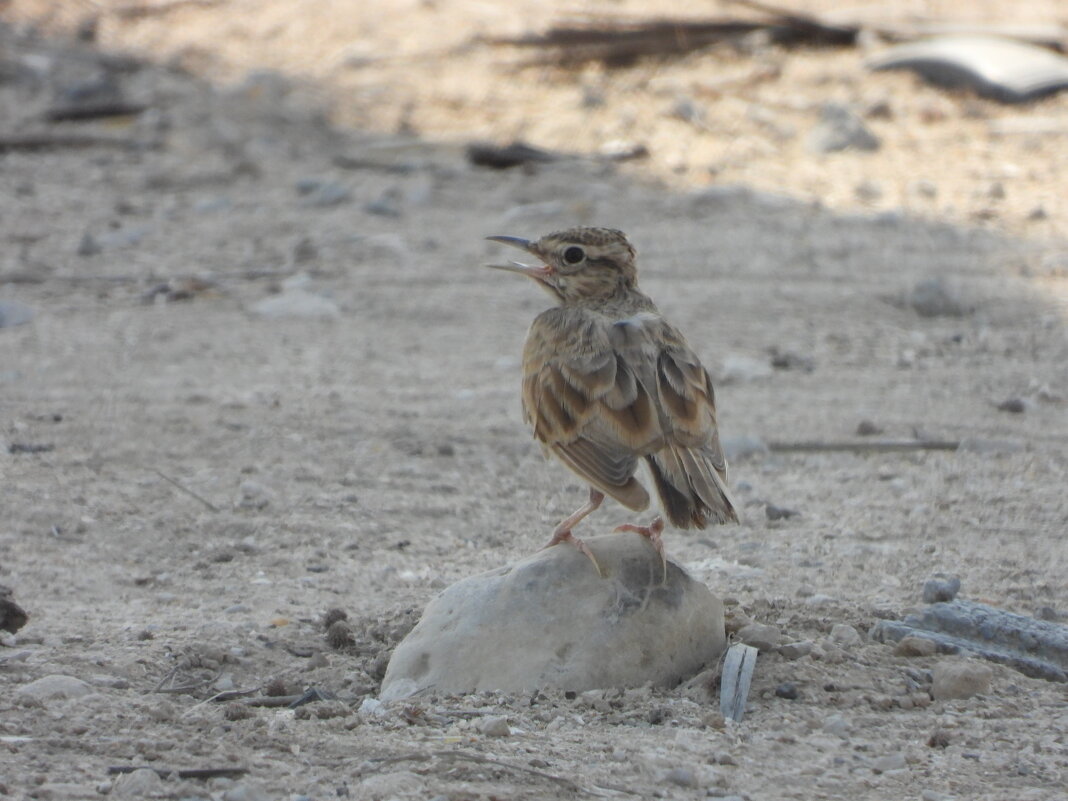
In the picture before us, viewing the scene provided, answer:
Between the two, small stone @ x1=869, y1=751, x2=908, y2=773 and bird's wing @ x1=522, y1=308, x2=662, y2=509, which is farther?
bird's wing @ x1=522, y1=308, x2=662, y2=509

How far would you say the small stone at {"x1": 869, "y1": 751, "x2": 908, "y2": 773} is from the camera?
3.94 m

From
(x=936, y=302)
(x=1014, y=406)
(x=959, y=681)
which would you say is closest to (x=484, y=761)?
(x=959, y=681)

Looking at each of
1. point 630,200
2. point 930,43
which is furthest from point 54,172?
point 930,43

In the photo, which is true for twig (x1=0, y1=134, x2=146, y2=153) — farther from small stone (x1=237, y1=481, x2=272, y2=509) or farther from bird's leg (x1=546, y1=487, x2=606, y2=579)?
bird's leg (x1=546, y1=487, x2=606, y2=579)

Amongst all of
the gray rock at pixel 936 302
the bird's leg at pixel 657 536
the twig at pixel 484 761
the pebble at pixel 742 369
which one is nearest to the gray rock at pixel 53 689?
Answer: the twig at pixel 484 761

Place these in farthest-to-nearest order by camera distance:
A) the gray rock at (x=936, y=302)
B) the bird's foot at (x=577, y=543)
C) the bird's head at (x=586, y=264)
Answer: the gray rock at (x=936, y=302) < the bird's head at (x=586, y=264) < the bird's foot at (x=577, y=543)

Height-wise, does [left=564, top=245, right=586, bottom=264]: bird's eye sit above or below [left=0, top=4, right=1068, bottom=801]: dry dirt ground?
above

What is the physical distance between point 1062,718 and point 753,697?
79 cm

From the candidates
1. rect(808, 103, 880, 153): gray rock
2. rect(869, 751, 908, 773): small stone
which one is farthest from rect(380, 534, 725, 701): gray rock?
rect(808, 103, 880, 153): gray rock

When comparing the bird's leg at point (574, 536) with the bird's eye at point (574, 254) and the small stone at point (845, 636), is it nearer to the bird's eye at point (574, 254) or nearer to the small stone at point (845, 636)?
the small stone at point (845, 636)

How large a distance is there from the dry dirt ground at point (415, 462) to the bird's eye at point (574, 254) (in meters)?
1.07

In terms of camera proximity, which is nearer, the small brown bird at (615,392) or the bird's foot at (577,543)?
the small brown bird at (615,392)

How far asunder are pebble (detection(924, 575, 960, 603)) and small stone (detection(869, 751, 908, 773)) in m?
Result: 1.11

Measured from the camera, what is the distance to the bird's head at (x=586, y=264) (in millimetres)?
5273
